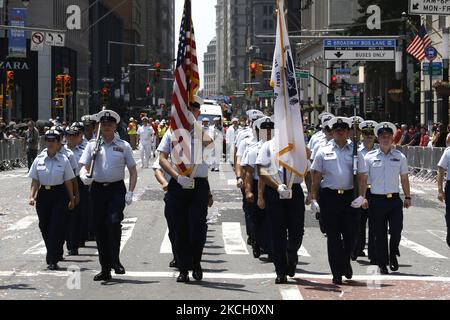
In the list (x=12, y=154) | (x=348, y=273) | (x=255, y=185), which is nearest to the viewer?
(x=348, y=273)

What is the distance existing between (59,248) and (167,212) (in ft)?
6.38

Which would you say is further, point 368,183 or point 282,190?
point 368,183

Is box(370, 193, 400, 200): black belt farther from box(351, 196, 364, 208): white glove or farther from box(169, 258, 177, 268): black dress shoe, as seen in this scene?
box(169, 258, 177, 268): black dress shoe

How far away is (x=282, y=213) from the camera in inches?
491

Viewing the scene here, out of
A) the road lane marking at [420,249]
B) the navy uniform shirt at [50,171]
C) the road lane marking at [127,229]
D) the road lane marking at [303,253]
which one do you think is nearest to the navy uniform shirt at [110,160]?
the navy uniform shirt at [50,171]

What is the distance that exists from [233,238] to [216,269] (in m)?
4.06

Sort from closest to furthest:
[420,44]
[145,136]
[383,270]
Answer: [383,270] < [145,136] < [420,44]

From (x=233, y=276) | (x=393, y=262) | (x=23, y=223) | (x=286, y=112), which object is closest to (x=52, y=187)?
(x=233, y=276)

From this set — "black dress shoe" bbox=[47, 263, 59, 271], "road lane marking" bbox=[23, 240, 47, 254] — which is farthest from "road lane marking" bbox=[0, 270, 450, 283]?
"road lane marking" bbox=[23, 240, 47, 254]

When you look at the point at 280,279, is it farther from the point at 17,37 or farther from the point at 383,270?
the point at 17,37

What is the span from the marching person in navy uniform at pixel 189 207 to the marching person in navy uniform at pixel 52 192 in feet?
6.07

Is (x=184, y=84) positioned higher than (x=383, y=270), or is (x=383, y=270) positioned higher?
(x=184, y=84)
